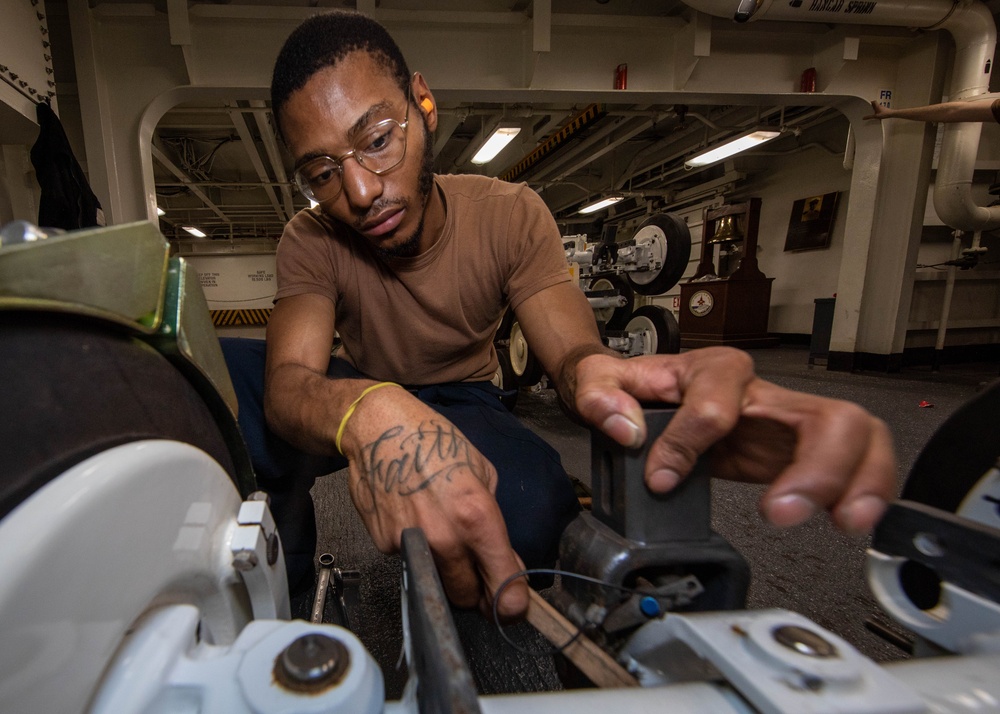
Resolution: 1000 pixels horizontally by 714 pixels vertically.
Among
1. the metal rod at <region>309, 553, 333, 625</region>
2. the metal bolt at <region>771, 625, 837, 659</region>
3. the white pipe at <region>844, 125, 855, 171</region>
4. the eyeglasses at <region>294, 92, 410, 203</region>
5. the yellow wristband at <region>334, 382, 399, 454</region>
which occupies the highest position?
the white pipe at <region>844, 125, 855, 171</region>

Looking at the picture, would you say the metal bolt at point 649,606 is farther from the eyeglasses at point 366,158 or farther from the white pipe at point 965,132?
the white pipe at point 965,132

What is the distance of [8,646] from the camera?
18 cm

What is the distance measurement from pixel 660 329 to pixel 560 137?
2.79 m

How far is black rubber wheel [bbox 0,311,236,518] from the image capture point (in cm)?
23

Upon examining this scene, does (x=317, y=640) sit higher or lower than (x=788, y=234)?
lower

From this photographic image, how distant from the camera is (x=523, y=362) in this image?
3049mm

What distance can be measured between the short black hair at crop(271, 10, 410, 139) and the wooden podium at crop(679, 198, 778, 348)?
5.46m

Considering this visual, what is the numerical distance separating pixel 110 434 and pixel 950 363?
622cm

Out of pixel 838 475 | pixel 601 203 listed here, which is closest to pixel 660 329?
pixel 838 475

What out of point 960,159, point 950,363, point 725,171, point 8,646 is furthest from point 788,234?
point 8,646

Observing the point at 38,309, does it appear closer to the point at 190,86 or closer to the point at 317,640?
the point at 317,640

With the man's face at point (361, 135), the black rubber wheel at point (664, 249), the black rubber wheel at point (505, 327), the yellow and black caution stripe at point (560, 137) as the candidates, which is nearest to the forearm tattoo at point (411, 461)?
the man's face at point (361, 135)

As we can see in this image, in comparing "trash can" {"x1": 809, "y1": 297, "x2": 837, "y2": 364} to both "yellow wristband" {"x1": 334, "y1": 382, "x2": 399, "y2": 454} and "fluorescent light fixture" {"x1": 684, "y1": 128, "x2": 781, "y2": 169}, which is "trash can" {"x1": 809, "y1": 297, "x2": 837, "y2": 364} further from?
"yellow wristband" {"x1": 334, "y1": 382, "x2": 399, "y2": 454}

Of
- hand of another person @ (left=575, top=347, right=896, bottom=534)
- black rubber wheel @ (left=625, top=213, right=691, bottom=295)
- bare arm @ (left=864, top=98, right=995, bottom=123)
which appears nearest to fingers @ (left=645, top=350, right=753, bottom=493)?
hand of another person @ (left=575, top=347, right=896, bottom=534)
